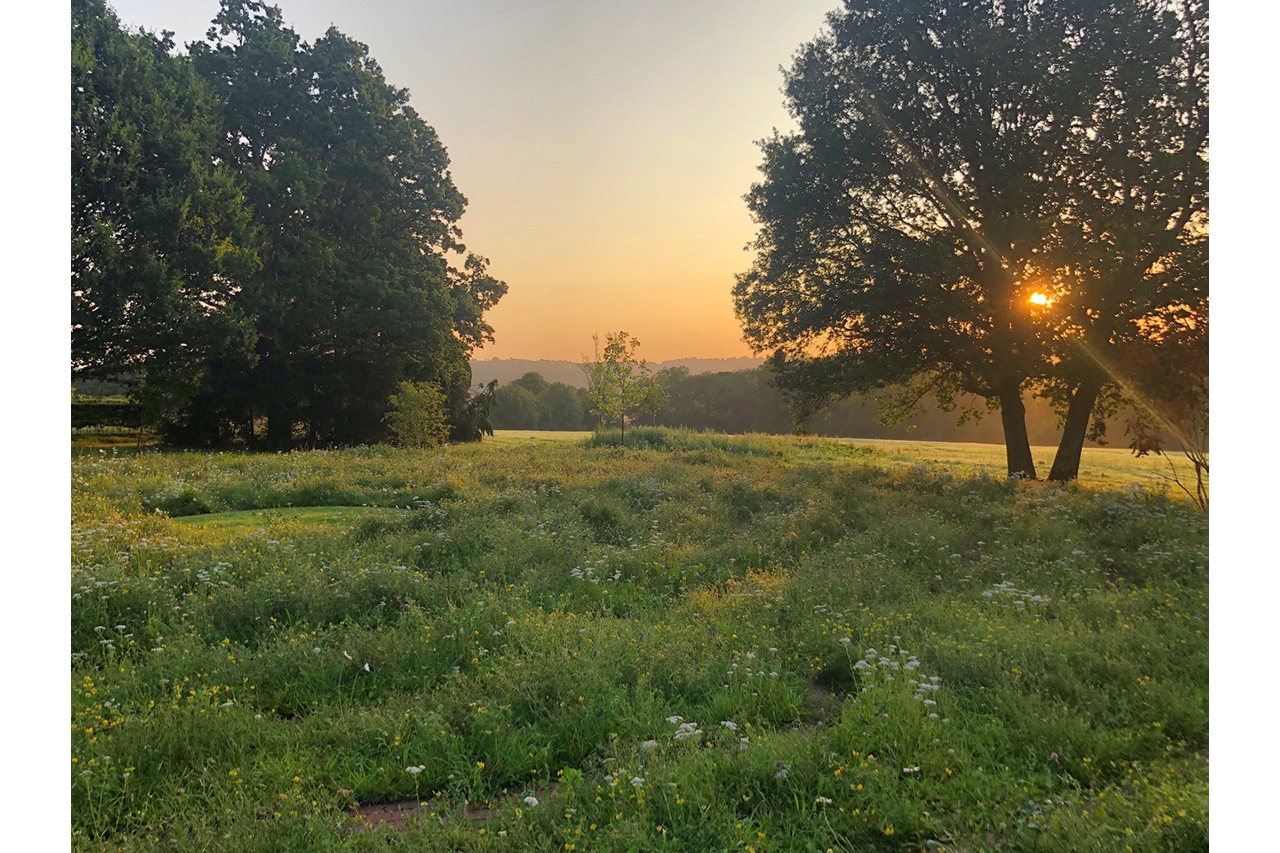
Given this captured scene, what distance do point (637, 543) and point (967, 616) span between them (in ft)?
16.0

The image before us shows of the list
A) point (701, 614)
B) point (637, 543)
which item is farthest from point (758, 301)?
point (701, 614)

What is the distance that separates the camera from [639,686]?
4934mm

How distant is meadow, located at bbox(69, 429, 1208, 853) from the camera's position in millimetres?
3463

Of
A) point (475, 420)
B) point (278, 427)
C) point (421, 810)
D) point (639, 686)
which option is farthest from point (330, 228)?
point (421, 810)

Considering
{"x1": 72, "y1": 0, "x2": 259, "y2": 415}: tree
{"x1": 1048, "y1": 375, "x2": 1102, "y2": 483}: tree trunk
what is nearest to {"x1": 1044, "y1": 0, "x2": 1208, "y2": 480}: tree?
{"x1": 1048, "y1": 375, "x2": 1102, "y2": 483}: tree trunk

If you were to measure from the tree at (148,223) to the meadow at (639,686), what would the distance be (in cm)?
1400

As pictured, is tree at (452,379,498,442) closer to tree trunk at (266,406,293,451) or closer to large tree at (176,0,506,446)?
large tree at (176,0,506,446)

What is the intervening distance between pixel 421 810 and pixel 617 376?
26.0 m

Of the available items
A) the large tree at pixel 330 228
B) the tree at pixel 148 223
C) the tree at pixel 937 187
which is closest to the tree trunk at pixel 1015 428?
the tree at pixel 937 187

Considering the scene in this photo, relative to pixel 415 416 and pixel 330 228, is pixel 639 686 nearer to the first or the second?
pixel 415 416

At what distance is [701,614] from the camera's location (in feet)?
22.1

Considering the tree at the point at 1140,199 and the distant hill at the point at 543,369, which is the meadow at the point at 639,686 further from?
the distant hill at the point at 543,369

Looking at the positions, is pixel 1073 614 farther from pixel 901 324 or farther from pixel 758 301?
pixel 758 301

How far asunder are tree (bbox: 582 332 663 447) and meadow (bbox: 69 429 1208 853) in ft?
62.9
